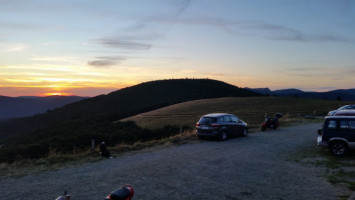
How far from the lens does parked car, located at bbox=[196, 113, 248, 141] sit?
19234 mm

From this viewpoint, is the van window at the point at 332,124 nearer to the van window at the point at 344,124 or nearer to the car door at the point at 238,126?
the van window at the point at 344,124

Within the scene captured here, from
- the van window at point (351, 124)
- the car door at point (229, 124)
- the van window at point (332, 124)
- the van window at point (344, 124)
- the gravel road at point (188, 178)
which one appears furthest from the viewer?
the car door at point (229, 124)

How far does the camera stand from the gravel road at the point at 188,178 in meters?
8.47

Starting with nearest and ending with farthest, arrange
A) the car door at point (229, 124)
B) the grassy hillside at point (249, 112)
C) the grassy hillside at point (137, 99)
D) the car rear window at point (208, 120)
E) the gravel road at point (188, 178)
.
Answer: the gravel road at point (188, 178), the car rear window at point (208, 120), the car door at point (229, 124), the grassy hillside at point (249, 112), the grassy hillside at point (137, 99)

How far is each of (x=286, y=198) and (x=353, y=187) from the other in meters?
2.33

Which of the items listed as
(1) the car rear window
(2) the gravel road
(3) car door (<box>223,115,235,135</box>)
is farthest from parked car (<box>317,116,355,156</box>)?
(1) the car rear window

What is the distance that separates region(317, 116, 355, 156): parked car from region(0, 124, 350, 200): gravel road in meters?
1.83

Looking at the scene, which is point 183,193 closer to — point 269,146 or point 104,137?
point 269,146

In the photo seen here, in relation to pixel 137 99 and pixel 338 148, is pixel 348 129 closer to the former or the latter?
pixel 338 148

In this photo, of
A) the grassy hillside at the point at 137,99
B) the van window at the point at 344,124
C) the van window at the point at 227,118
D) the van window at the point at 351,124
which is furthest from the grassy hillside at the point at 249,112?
the grassy hillside at the point at 137,99

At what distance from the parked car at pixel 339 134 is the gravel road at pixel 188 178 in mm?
1827

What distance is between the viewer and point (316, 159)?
44.0 feet

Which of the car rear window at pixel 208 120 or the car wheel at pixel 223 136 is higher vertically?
the car rear window at pixel 208 120

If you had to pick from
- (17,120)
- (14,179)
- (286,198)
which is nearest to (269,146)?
(286,198)
